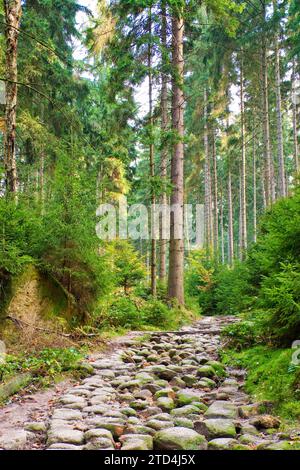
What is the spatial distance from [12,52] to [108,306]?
5.67m

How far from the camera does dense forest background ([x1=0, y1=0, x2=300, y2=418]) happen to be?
6.25 meters

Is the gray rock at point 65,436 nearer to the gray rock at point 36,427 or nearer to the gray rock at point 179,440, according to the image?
the gray rock at point 36,427

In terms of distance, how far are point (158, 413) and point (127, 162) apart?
11.3 metres

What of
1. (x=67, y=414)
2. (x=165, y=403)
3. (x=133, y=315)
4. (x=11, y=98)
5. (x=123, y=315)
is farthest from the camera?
(x=133, y=315)

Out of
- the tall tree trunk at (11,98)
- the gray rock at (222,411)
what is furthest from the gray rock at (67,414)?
the tall tree trunk at (11,98)

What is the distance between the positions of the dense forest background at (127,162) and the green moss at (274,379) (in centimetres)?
32

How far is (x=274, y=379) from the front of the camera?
423cm

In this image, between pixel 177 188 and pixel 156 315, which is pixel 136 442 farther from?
pixel 177 188

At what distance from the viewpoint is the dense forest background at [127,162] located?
246 inches

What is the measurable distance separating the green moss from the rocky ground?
153 millimetres

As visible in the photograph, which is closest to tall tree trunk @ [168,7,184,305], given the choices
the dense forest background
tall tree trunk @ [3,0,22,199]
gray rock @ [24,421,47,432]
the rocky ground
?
the dense forest background

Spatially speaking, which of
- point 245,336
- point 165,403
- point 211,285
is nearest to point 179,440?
point 165,403

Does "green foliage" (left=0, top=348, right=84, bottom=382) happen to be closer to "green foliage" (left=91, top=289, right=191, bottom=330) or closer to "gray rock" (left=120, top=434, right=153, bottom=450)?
"gray rock" (left=120, top=434, right=153, bottom=450)

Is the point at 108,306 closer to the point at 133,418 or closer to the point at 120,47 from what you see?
the point at 133,418
